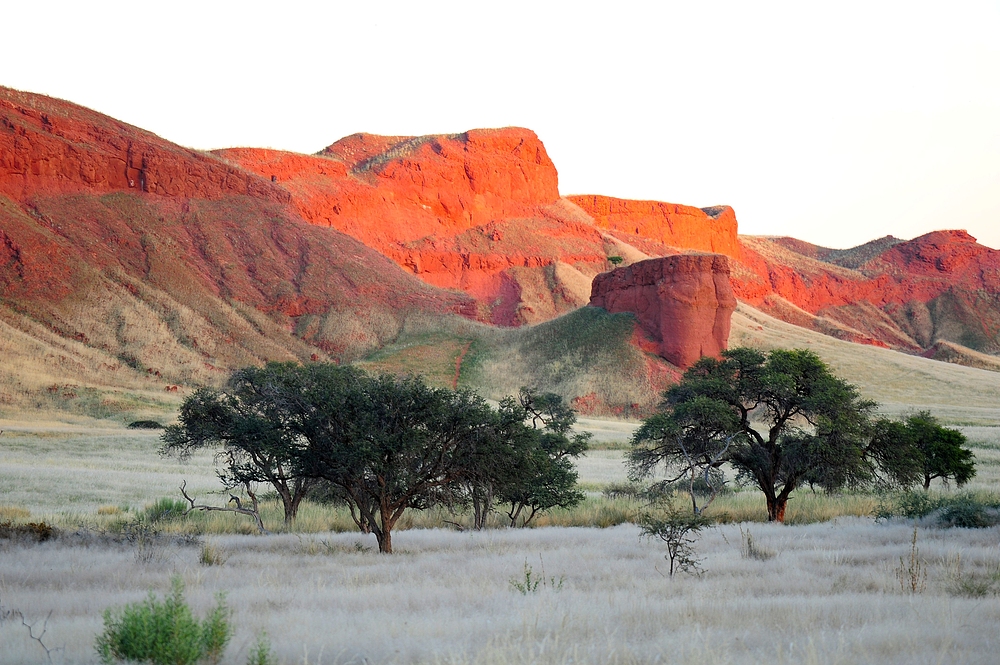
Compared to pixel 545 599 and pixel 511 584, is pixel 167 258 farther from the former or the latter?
pixel 545 599

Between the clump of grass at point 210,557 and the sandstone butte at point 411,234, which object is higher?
the sandstone butte at point 411,234

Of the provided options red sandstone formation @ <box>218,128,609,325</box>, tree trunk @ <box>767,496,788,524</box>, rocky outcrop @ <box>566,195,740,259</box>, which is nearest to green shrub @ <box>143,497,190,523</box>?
tree trunk @ <box>767,496,788,524</box>

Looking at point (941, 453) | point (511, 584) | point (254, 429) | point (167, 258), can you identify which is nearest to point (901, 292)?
point (167, 258)

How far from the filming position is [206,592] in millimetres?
9375

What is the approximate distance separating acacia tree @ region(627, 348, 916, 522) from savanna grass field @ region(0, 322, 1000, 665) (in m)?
1.28

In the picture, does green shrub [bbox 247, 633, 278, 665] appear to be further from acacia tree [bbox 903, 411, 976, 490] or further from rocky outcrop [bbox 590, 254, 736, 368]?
rocky outcrop [bbox 590, 254, 736, 368]

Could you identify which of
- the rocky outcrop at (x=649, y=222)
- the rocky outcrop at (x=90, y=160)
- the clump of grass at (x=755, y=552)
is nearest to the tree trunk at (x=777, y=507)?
the clump of grass at (x=755, y=552)

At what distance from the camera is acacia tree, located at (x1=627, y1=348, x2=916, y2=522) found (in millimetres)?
19719

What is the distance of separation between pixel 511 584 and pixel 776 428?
12661 millimetres

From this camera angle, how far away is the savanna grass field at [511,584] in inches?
253

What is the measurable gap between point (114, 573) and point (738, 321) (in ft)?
313

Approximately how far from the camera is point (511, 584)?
10.0m

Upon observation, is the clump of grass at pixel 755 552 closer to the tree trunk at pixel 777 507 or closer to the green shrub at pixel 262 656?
the tree trunk at pixel 777 507

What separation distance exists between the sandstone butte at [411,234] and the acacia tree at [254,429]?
213ft
